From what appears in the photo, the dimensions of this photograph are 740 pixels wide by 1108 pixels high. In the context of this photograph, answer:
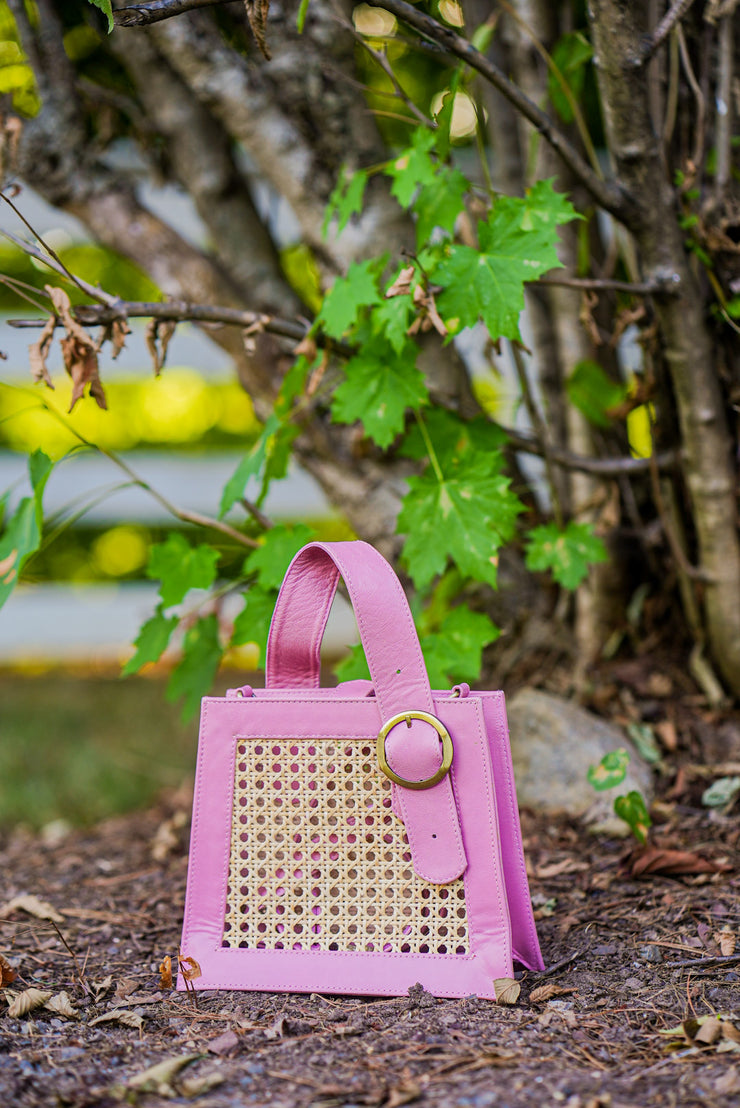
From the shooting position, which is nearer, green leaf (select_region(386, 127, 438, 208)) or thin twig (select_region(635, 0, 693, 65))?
thin twig (select_region(635, 0, 693, 65))

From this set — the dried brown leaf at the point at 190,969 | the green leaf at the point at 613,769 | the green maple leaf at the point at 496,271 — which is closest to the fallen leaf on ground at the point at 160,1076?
the dried brown leaf at the point at 190,969

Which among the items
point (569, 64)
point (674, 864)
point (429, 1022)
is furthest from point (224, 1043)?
point (569, 64)

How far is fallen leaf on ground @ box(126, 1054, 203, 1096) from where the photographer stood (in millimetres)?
739

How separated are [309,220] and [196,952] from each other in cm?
134

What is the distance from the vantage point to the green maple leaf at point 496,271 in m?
1.18

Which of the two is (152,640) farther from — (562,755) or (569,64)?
(569,64)

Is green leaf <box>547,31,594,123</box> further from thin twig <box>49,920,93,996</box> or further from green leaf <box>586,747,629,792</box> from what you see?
thin twig <box>49,920,93,996</box>

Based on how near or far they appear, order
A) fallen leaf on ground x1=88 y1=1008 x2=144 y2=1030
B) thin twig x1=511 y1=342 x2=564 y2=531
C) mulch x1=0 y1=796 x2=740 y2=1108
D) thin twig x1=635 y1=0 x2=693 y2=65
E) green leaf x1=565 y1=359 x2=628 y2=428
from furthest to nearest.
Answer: green leaf x1=565 y1=359 x2=628 y2=428 → thin twig x1=511 y1=342 x2=564 y2=531 → thin twig x1=635 y1=0 x2=693 y2=65 → fallen leaf on ground x1=88 y1=1008 x2=144 y2=1030 → mulch x1=0 y1=796 x2=740 y2=1108

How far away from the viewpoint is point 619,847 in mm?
1374

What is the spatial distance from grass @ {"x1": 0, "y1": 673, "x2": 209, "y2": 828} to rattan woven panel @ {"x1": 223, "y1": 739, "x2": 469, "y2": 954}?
4.28 feet

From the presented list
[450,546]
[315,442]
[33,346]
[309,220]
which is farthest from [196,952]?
[309,220]

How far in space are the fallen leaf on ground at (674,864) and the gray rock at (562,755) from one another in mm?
212

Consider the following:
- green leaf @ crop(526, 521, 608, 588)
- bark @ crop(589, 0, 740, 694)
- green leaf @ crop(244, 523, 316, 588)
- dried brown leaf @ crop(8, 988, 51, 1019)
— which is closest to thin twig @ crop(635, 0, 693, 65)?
bark @ crop(589, 0, 740, 694)

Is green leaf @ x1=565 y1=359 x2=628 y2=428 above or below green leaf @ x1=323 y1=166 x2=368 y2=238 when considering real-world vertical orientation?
below
